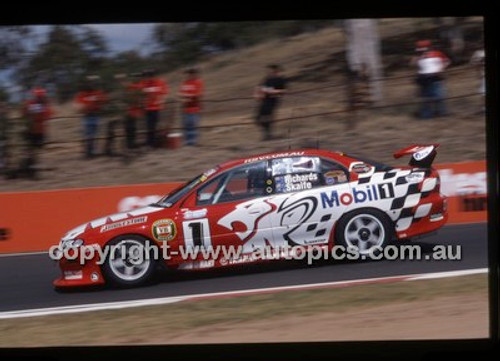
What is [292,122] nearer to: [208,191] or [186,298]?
[208,191]

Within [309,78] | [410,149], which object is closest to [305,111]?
[309,78]

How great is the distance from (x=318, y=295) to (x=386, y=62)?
7.01 m

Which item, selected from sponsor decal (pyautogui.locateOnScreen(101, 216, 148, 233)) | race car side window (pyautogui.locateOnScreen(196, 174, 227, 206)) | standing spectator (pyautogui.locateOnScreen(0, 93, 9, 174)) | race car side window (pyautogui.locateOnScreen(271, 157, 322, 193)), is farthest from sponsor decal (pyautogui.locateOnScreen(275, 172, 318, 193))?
standing spectator (pyautogui.locateOnScreen(0, 93, 9, 174))

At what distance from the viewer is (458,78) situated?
1325 cm

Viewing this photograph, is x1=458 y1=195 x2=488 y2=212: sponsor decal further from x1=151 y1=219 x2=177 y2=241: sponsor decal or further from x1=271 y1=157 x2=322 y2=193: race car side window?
x1=151 y1=219 x2=177 y2=241: sponsor decal

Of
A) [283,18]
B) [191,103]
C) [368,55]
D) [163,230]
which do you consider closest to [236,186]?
[163,230]

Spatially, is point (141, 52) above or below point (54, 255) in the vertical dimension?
above

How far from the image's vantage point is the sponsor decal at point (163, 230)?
30.4 ft

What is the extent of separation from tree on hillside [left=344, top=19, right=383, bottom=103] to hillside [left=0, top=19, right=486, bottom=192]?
188mm

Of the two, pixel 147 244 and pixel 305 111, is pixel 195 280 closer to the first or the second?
pixel 147 244

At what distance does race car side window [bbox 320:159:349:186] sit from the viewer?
9484mm

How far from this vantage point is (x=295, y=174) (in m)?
9.47

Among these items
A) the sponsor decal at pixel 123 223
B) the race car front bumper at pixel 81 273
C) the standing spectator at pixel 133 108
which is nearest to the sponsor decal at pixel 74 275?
the race car front bumper at pixel 81 273

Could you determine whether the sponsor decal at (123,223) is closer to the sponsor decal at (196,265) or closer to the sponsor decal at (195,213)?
the sponsor decal at (195,213)
